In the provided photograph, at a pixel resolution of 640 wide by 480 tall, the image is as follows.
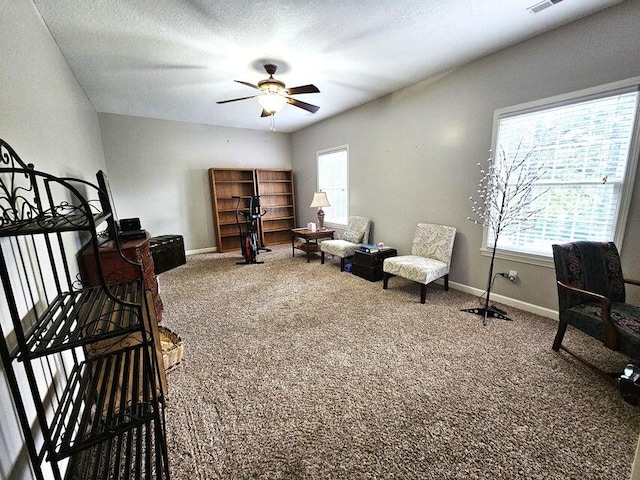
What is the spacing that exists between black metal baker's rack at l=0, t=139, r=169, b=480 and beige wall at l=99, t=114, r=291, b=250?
4.00 metres

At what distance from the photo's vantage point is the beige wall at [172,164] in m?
4.89

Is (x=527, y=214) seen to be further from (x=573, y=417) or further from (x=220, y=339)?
(x=220, y=339)

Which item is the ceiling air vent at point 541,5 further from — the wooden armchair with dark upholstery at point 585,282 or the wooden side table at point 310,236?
the wooden side table at point 310,236

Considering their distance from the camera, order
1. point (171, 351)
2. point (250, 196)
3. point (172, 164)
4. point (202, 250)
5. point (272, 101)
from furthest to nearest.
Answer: point (250, 196), point (202, 250), point (172, 164), point (272, 101), point (171, 351)

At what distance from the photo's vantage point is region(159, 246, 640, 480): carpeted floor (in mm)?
1332

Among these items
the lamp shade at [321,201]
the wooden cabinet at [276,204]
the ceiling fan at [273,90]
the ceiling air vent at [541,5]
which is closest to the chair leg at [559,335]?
the ceiling air vent at [541,5]

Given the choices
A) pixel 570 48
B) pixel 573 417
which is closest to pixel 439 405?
pixel 573 417

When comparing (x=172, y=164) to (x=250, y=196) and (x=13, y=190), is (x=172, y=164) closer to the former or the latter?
(x=250, y=196)

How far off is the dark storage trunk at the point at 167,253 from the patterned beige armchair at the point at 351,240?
8.65 ft

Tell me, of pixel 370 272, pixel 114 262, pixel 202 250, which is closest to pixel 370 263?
pixel 370 272

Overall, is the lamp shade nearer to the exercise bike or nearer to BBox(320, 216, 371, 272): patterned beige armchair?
BBox(320, 216, 371, 272): patterned beige armchair

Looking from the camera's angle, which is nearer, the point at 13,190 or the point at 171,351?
the point at 13,190

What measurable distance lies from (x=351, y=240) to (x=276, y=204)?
259 centimetres

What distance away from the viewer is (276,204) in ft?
21.5
